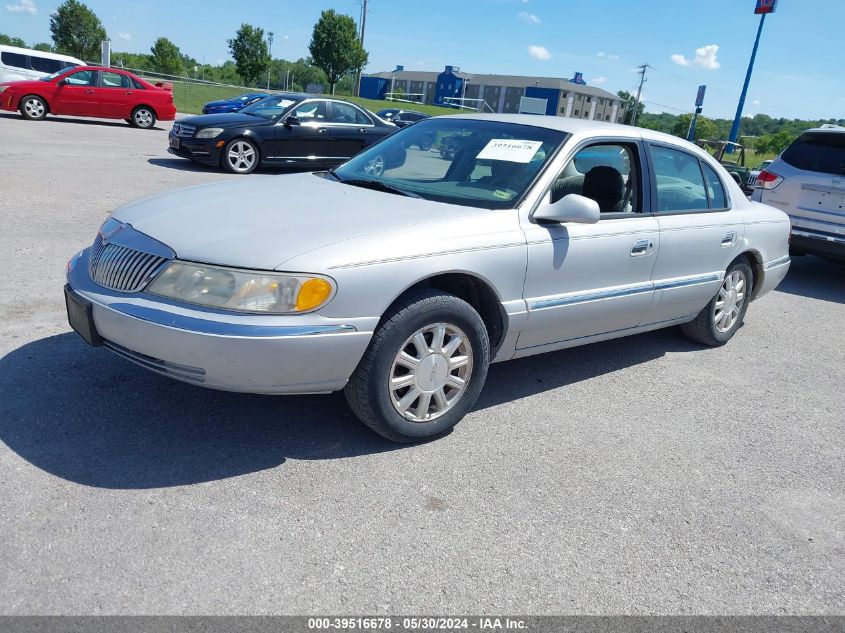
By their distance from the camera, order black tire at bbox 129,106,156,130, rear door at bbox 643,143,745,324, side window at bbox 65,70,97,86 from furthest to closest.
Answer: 1. black tire at bbox 129,106,156,130
2. side window at bbox 65,70,97,86
3. rear door at bbox 643,143,745,324

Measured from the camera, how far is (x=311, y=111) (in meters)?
13.3

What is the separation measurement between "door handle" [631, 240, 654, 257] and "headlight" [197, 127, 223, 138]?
9.70 meters

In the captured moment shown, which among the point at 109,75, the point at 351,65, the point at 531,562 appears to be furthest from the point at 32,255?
the point at 351,65

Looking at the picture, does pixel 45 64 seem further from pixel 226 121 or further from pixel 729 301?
pixel 729 301

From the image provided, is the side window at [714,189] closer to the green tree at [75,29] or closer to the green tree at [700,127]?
the green tree at [75,29]

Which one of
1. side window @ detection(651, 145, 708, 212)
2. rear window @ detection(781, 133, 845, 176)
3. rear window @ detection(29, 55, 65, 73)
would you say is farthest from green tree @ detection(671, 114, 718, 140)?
side window @ detection(651, 145, 708, 212)

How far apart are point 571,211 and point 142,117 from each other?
19227 mm

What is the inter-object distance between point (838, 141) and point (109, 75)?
1790 centimetres

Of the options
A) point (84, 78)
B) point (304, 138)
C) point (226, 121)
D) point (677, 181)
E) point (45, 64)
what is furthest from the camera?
point (45, 64)

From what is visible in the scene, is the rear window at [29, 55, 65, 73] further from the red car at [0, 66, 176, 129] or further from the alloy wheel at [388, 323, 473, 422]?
the alloy wheel at [388, 323, 473, 422]

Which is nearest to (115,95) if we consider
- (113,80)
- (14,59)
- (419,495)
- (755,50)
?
(113,80)

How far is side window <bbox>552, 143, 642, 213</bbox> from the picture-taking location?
432 centimetres

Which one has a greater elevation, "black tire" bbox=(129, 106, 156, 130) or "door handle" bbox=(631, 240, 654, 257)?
"door handle" bbox=(631, 240, 654, 257)

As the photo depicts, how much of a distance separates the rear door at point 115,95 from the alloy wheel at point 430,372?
1897 cm
